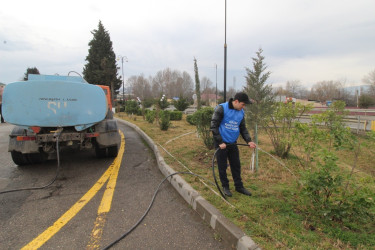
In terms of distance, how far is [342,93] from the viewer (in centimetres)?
6131

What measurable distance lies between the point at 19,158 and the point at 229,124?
202 inches

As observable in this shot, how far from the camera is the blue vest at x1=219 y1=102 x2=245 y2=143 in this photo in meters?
3.23

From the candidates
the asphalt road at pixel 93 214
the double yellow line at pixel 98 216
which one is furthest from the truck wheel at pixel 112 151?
the double yellow line at pixel 98 216

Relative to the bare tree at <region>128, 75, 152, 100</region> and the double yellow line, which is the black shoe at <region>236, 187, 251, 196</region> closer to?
the double yellow line

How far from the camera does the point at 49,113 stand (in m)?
4.15

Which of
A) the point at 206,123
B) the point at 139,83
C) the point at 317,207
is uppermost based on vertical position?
the point at 139,83

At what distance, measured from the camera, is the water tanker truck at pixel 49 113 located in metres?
3.96

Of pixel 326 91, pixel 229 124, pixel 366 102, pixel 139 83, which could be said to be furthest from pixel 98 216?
pixel 326 91

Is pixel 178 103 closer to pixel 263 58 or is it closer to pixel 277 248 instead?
pixel 263 58

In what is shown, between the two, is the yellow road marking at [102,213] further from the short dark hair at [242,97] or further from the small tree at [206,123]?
the small tree at [206,123]

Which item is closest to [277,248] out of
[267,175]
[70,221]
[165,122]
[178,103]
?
[267,175]

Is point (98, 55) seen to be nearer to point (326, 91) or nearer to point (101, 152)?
point (101, 152)

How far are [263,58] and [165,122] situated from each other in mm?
6912

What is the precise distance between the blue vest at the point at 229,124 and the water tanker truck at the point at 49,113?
294 centimetres
